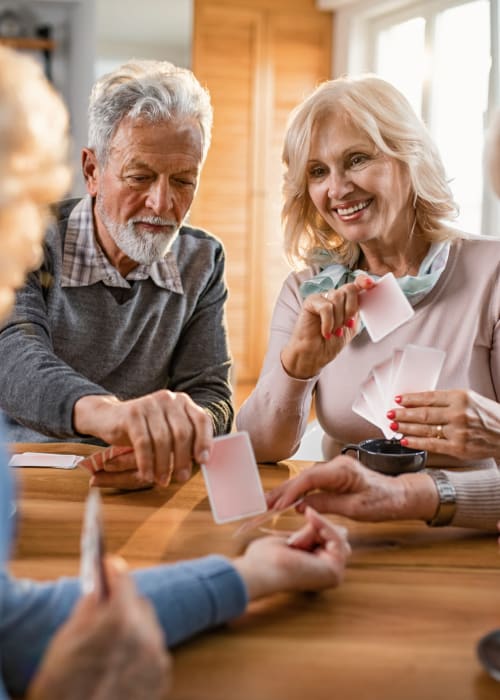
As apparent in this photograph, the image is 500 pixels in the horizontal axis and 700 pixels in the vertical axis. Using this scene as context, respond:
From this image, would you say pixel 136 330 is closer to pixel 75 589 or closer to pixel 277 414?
pixel 277 414

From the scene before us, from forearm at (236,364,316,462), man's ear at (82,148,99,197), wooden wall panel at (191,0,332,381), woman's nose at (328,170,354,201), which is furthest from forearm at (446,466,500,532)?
wooden wall panel at (191,0,332,381)

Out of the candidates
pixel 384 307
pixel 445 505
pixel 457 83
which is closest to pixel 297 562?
pixel 445 505

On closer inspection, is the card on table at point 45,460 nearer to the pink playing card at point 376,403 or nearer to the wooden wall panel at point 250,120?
the pink playing card at point 376,403

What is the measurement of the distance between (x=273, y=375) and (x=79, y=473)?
557 millimetres

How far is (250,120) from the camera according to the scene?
6.72 metres

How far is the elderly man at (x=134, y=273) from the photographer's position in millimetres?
2178

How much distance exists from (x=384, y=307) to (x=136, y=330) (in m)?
0.82

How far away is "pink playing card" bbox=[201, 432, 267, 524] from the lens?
141 cm

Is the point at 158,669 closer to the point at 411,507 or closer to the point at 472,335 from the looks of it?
the point at 411,507

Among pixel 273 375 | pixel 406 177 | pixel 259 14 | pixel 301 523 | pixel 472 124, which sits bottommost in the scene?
pixel 301 523

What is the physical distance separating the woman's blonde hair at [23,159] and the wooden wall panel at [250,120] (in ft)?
18.9

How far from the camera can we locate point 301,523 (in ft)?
4.76

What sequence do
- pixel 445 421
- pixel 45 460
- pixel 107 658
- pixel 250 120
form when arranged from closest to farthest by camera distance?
pixel 107 658 < pixel 445 421 < pixel 45 460 < pixel 250 120

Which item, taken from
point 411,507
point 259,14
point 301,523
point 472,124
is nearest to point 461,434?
point 411,507
